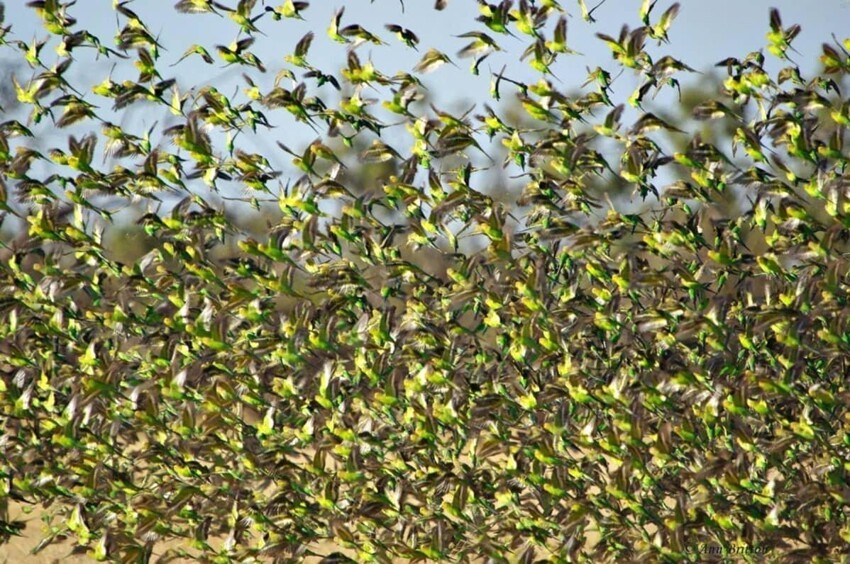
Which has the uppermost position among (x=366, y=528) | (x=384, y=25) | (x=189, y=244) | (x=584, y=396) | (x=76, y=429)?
(x=384, y=25)

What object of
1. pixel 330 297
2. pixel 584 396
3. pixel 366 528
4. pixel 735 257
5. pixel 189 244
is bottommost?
pixel 366 528

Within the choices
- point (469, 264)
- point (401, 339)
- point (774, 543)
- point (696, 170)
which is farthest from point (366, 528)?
point (696, 170)

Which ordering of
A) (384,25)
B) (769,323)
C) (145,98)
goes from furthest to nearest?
(145,98), (384,25), (769,323)

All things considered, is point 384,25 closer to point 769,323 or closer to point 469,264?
point 469,264

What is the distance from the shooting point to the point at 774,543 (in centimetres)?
502

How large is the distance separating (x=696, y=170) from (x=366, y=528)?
7.59 ft

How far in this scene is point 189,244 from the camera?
5.16m

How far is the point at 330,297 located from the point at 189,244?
74 cm

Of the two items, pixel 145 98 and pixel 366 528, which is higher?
pixel 145 98

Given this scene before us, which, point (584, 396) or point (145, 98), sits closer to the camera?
point (584, 396)

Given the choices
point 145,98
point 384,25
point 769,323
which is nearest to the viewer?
point 769,323

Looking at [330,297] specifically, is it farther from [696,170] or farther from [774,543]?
[774,543]

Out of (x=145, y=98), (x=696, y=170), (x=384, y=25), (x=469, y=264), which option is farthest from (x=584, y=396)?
(x=145, y=98)

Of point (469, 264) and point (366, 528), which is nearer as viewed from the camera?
point (469, 264)
